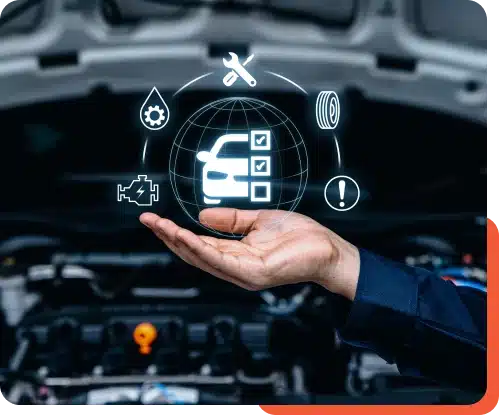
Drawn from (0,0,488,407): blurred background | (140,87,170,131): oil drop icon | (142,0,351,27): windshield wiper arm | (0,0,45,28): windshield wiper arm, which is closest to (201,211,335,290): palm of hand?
(0,0,488,407): blurred background

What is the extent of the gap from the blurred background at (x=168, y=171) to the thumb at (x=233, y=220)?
0.18 feet

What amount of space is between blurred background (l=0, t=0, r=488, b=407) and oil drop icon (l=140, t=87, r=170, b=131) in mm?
12

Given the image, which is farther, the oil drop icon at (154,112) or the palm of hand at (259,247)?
the oil drop icon at (154,112)

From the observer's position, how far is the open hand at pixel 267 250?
2.99ft

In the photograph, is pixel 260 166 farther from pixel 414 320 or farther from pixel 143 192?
pixel 414 320

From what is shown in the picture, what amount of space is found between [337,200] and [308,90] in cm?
21

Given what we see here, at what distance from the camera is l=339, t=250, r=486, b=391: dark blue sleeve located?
0.99 m

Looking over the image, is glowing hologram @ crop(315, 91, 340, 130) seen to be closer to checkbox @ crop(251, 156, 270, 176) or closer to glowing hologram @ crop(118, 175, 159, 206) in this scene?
checkbox @ crop(251, 156, 270, 176)

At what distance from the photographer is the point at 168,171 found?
112 centimetres

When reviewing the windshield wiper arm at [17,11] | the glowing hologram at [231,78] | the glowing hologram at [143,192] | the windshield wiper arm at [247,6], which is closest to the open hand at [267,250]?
the glowing hologram at [143,192]

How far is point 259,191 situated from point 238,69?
0.23m

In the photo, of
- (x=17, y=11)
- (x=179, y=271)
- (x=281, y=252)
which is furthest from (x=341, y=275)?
(x=17, y=11)

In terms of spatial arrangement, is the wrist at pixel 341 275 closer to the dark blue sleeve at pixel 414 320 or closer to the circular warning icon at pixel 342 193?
the dark blue sleeve at pixel 414 320

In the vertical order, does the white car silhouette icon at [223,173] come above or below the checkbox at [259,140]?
below
